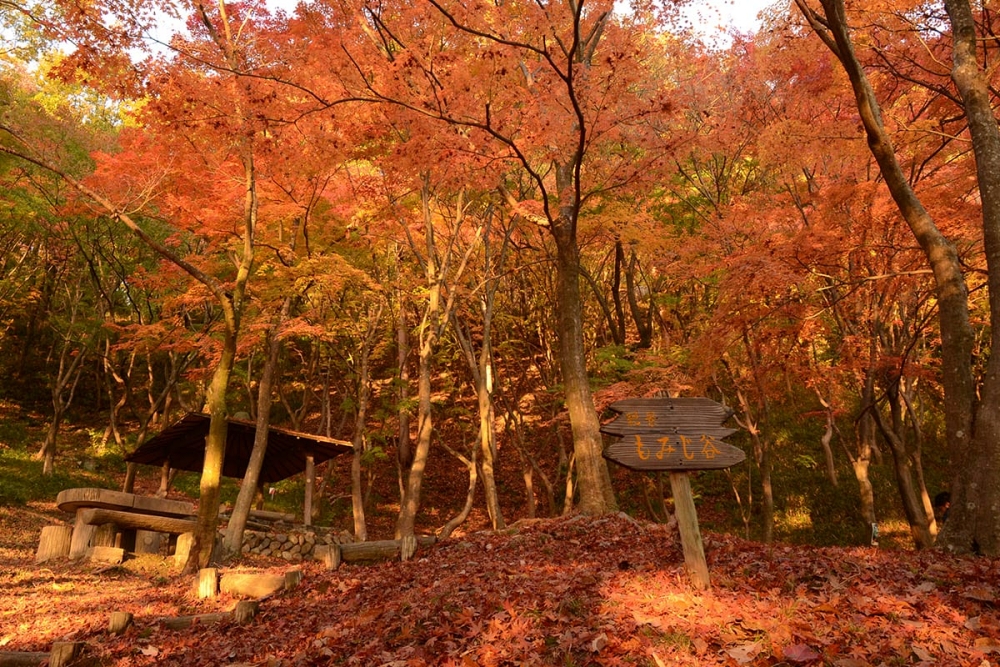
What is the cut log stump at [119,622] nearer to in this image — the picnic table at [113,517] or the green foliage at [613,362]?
the picnic table at [113,517]

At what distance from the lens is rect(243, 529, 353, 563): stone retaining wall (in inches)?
520

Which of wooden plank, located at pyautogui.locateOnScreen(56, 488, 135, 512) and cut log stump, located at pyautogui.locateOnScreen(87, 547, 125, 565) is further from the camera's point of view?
wooden plank, located at pyautogui.locateOnScreen(56, 488, 135, 512)

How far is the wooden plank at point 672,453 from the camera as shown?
5.06m

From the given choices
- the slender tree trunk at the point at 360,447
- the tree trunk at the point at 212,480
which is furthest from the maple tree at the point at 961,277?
the slender tree trunk at the point at 360,447

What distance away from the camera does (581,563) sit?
6480 millimetres

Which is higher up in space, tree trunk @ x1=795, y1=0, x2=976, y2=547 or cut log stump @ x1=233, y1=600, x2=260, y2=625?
tree trunk @ x1=795, y1=0, x2=976, y2=547

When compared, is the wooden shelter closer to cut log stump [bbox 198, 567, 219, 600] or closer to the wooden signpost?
cut log stump [bbox 198, 567, 219, 600]

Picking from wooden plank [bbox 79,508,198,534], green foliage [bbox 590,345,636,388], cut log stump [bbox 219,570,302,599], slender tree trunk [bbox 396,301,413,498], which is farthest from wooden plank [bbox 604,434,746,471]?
slender tree trunk [bbox 396,301,413,498]

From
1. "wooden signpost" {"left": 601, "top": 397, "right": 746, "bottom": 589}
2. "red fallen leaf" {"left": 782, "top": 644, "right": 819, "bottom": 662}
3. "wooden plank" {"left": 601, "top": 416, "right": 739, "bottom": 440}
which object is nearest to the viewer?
"red fallen leaf" {"left": 782, "top": 644, "right": 819, "bottom": 662}

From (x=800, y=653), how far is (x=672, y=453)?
1.94 m

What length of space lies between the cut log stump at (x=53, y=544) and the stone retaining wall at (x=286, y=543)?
3.34 meters

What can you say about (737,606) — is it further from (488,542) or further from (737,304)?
(737,304)

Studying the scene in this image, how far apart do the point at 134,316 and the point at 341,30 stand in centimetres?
1639

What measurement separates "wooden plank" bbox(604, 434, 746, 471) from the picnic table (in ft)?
32.9
